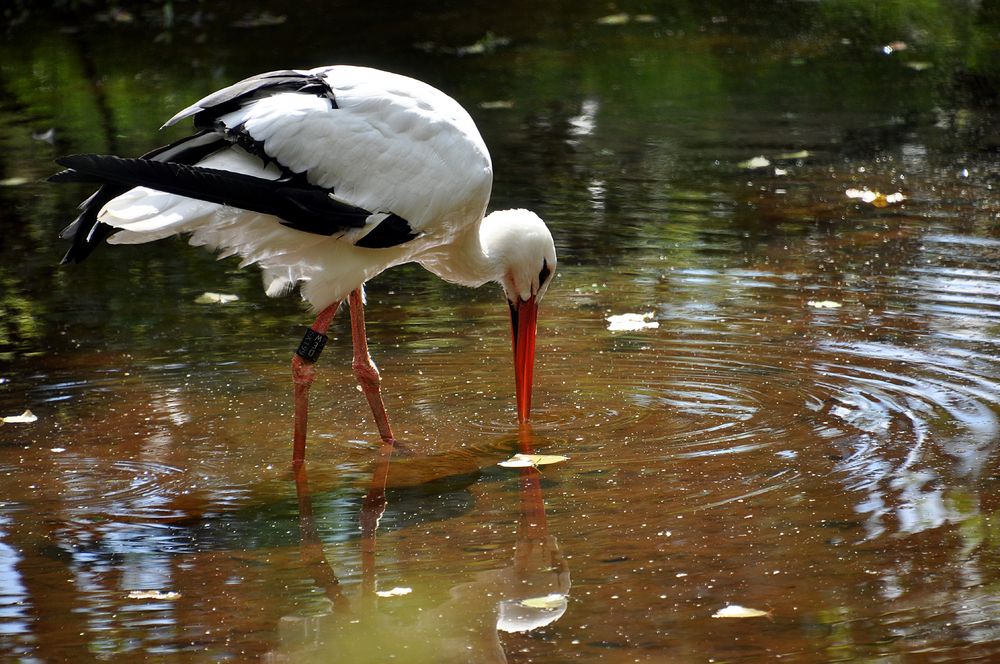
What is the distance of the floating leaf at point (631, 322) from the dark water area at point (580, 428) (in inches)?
2.2

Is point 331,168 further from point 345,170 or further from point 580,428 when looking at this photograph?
point 580,428

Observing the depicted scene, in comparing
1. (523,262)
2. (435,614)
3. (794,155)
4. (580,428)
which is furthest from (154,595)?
(794,155)

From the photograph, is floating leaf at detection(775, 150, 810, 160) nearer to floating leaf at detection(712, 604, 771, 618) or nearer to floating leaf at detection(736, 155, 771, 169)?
floating leaf at detection(736, 155, 771, 169)

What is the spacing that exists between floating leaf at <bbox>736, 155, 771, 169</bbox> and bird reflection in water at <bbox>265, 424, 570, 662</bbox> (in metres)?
6.15

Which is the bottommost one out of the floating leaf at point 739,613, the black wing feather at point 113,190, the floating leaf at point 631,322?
the floating leaf at point 631,322

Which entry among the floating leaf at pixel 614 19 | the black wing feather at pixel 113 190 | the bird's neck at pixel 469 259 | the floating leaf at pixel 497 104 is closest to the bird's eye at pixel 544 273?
the bird's neck at pixel 469 259

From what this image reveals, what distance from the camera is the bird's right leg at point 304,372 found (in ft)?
19.1

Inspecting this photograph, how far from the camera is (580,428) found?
598 cm

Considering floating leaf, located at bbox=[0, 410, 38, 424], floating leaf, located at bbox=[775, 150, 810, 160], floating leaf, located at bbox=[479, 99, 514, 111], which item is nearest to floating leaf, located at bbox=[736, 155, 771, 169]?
floating leaf, located at bbox=[775, 150, 810, 160]

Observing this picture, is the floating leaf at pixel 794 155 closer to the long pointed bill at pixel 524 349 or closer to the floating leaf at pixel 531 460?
the long pointed bill at pixel 524 349

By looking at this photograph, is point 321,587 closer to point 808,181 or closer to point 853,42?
point 808,181

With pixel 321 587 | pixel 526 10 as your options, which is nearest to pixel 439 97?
pixel 321 587

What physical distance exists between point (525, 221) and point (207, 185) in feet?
4.92

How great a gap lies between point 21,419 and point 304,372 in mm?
1212
